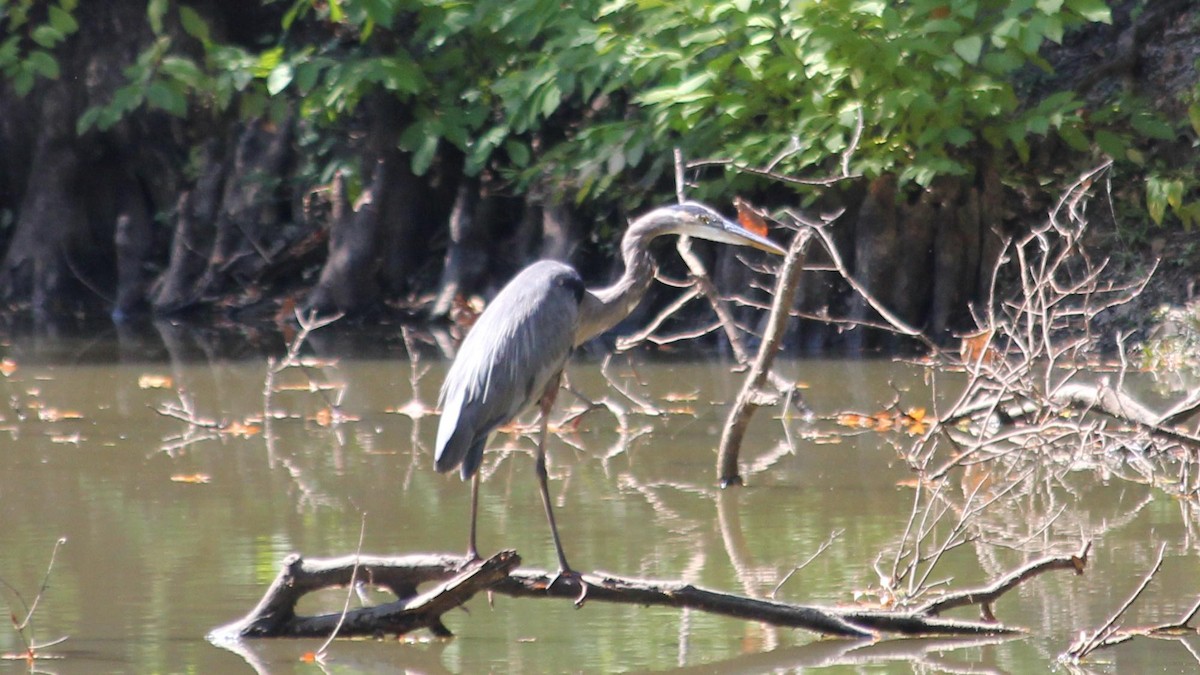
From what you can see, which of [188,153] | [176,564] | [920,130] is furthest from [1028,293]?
[188,153]

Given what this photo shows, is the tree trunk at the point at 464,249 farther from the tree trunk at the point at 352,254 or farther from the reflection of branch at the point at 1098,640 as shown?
the reflection of branch at the point at 1098,640

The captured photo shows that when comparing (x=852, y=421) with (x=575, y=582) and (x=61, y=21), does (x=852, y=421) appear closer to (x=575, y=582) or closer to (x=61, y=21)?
(x=575, y=582)

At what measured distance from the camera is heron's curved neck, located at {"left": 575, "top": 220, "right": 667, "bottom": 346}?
5441mm

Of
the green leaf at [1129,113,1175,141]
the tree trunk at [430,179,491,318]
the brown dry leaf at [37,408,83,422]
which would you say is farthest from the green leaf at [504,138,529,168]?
the brown dry leaf at [37,408,83,422]

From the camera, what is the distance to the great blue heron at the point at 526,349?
4.79 metres

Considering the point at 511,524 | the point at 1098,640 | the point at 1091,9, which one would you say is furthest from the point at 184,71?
the point at 1098,640

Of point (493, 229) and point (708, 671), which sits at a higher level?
point (493, 229)

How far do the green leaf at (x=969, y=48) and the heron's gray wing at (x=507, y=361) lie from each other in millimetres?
4396

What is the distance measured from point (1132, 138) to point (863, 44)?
7.71 ft

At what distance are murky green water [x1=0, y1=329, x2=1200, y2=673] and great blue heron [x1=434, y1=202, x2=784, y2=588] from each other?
1.37ft

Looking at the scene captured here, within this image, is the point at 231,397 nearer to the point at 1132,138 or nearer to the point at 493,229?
the point at 493,229

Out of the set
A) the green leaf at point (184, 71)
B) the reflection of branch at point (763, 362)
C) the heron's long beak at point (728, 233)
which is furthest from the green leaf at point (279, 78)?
the heron's long beak at point (728, 233)

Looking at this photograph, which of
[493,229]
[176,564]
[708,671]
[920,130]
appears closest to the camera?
[708,671]

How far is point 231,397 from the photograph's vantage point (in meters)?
9.07
